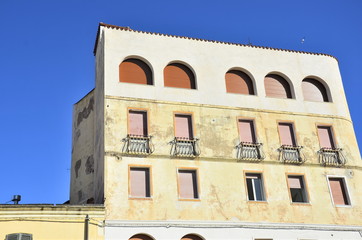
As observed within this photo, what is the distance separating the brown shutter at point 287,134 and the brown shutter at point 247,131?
179 centimetres

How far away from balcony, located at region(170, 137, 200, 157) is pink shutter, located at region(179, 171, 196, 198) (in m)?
0.99

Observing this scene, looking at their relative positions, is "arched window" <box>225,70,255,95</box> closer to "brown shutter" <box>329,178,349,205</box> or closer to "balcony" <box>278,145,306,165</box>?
"balcony" <box>278,145,306,165</box>

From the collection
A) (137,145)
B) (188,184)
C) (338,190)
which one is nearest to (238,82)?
(188,184)

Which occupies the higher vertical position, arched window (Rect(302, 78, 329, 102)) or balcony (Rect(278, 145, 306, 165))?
arched window (Rect(302, 78, 329, 102))

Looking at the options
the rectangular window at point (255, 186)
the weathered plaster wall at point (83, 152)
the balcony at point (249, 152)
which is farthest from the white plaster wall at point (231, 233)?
the weathered plaster wall at point (83, 152)

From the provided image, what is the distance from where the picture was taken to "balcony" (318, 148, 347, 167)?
96.1ft

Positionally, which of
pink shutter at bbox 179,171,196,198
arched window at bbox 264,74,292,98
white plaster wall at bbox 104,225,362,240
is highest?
arched window at bbox 264,74,292,98

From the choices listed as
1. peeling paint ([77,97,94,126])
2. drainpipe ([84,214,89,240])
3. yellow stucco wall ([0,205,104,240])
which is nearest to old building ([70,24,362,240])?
peeling paint ([77,97,94,126])

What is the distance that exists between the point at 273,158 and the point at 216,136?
3.51 m

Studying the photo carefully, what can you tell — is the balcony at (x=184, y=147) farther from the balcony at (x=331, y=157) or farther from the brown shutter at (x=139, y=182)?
the balcony at (x=331, y=157)

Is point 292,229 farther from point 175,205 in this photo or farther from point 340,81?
point 340,81

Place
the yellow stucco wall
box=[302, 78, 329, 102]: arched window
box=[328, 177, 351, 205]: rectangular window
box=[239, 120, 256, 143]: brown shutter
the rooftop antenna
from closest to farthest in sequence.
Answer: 1. the yellow stucco wall
2. the rooftop antenna
3. box=[328, 177, 351, 205]: rectangular window
4. box=[239, 120, 256, 143]: brown shutter
5. box=[302, 78, 329, 102]: arched window

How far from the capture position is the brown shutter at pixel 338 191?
28.5 meters

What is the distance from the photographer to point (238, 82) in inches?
1199
